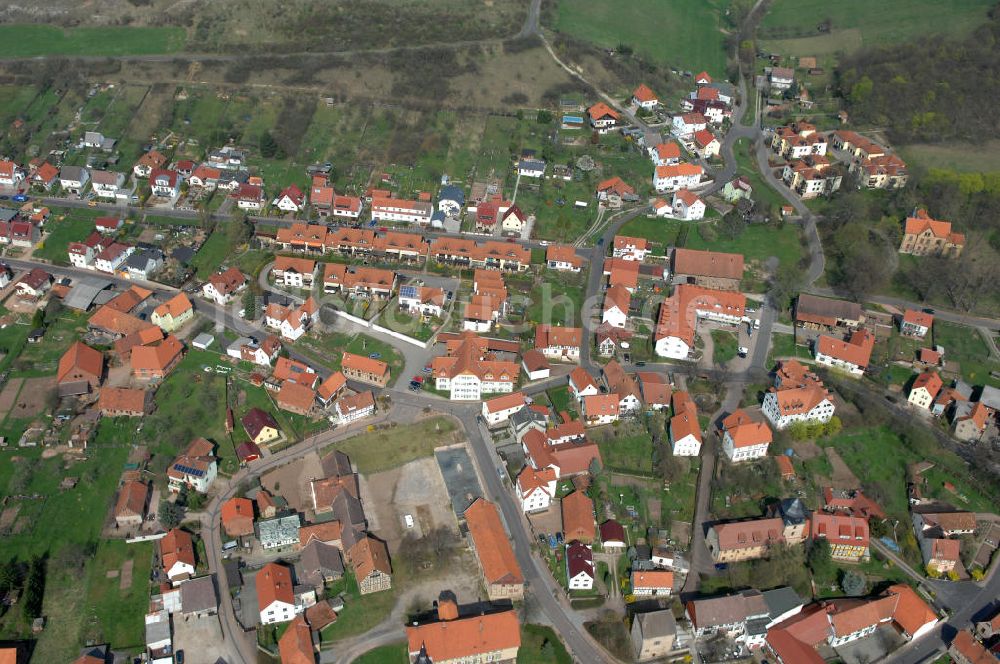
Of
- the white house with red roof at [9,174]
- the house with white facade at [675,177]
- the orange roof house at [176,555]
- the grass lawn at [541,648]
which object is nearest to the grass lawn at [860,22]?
the house with white facade at [675,177]

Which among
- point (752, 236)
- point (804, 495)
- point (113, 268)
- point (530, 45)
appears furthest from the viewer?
point (530, 45)

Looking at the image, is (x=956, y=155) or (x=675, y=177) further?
(x=956, y=155)

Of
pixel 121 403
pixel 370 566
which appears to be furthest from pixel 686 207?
pixel 121 403

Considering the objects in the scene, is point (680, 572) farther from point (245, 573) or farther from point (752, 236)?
point (752, 236)

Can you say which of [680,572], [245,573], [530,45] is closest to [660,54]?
[530,45]

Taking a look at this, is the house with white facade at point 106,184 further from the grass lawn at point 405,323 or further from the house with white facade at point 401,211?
the grass lawn at point 405,323

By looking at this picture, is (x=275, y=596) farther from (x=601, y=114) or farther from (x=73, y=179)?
(x=601, y=114)
